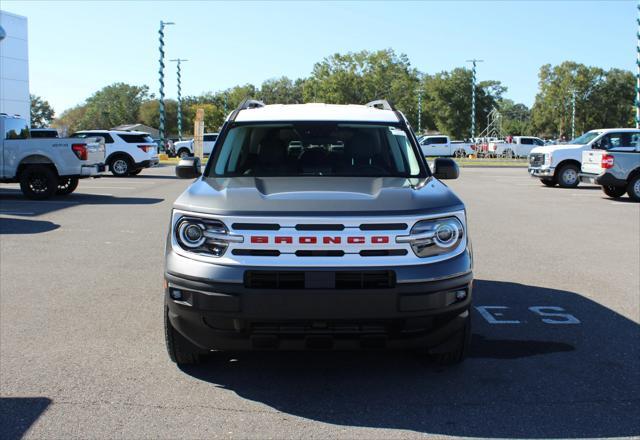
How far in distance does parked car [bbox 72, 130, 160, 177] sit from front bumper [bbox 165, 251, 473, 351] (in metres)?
Result: 24.0

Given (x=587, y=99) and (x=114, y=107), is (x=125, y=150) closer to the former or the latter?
(x=587, y=99)

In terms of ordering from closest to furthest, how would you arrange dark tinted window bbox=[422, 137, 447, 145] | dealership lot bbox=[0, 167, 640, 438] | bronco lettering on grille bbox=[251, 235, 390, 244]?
dealership lot bbox=[0, 167, 640, 438] → bronco lettering on grille bbox=[251, 235, 390, 244] → dark tinted window bbox=[422, 137, 447, 145]

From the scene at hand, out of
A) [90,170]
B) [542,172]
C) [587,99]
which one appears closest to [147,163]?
[90,170]

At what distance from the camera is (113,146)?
27.1m

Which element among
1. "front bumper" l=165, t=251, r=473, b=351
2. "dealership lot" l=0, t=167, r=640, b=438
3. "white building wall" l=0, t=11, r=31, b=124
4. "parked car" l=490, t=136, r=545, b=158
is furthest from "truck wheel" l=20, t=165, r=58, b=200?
"parked car" l=490, t=136, r=545, b=158

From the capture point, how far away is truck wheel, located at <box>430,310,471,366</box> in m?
4.49

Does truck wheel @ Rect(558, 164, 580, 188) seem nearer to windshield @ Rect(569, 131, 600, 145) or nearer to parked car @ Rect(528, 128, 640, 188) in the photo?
parked car @ Rect(528, 128, 640, 188)

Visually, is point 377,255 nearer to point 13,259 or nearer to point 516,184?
point 13,259

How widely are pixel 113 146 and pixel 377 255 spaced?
24.5 metres

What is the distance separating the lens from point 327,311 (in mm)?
3902

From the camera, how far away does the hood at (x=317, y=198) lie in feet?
13.4

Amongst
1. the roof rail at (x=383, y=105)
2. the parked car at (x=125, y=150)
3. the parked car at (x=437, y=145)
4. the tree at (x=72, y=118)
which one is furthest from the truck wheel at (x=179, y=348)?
the tree at (x=72, y=118)

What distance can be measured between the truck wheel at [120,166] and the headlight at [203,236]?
24044mm

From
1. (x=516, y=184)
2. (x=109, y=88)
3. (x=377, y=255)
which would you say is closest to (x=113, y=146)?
(x=516, y=184)
